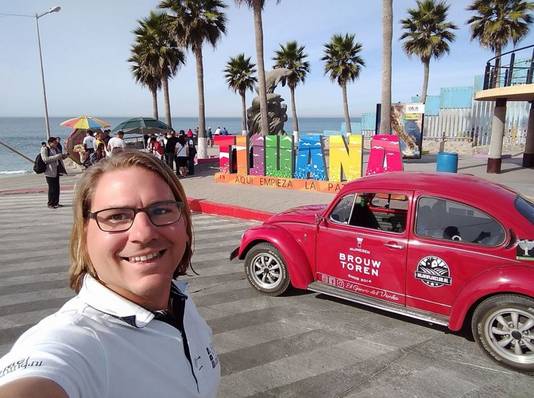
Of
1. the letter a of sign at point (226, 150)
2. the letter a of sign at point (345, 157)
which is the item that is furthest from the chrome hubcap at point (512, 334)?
the letter a of sign at point (226, 150)

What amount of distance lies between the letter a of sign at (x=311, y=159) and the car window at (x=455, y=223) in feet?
29.5

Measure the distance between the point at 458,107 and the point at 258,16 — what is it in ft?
49.0

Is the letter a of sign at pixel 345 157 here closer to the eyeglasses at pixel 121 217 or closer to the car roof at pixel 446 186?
the car roof at pixel 446 186

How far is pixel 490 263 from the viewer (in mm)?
3695

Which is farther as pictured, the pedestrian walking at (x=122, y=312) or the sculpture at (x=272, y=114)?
the sculpture at (x=272, y=114)

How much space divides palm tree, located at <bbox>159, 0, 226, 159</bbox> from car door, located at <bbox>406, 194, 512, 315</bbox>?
1895cm

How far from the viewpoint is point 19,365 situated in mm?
1094

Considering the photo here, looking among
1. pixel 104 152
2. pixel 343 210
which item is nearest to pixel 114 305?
pixel 343 210

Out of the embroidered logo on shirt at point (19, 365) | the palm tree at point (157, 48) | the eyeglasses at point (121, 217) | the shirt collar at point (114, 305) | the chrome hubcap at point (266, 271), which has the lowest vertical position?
the chrome hubcap at point (266, 271)

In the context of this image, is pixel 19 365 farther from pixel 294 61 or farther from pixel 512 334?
pixel 294 61

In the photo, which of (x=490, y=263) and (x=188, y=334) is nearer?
(x=188, y=334)

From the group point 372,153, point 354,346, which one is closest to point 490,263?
point 354,346

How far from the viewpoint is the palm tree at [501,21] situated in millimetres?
25094

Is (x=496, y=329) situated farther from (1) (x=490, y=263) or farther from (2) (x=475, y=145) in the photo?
(2) (x=475, y=145)
